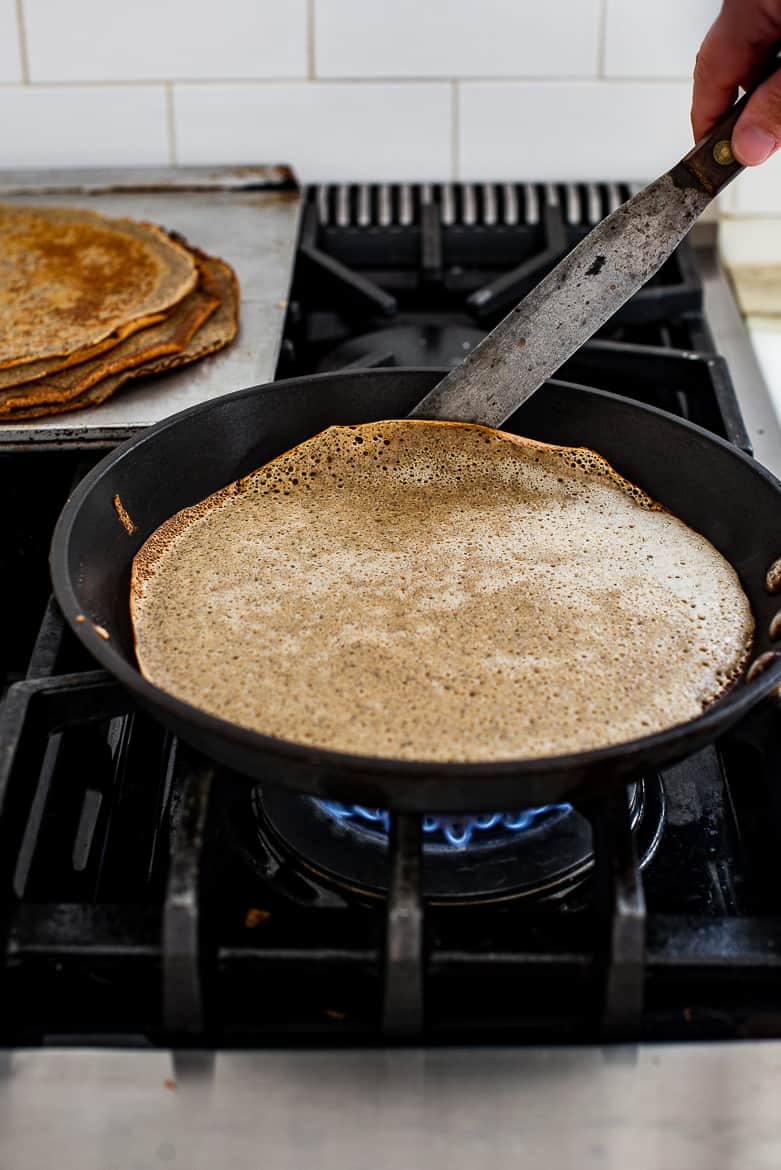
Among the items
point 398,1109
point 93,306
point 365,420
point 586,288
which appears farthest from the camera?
point 93,306

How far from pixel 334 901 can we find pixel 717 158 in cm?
55

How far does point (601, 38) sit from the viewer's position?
1352 millimetres

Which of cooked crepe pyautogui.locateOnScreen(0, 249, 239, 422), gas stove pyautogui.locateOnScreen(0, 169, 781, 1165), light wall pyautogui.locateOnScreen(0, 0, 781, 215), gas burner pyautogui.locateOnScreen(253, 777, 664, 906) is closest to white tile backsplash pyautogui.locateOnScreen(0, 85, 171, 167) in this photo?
light wall pyautogui.locateOnScreen(0, 0, 781, 215)

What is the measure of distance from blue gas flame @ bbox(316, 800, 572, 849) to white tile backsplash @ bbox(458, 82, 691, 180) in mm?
956

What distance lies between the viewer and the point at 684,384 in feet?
3.59

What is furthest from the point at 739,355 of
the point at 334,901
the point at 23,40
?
the point at 23,40

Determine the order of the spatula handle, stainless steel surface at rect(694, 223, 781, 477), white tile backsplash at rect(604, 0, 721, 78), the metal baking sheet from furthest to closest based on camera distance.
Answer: white tile backsplash at rect(604, 0, 721, 78), stainless steel surface at rect(694, 223, 781, 477), the metal baking sheet, the spatula handle

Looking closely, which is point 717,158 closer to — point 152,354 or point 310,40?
point 152,354

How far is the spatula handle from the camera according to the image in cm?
79

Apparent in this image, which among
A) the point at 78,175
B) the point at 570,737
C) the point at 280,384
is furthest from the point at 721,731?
the point at 78,175

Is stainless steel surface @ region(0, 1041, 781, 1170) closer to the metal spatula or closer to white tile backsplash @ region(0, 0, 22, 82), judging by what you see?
the metal spatula

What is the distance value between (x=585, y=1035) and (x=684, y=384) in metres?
0.67

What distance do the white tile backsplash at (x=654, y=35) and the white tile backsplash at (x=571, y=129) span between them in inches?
0.7

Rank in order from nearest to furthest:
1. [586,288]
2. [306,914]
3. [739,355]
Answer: [306,914] < [586,288] < [739,355]
